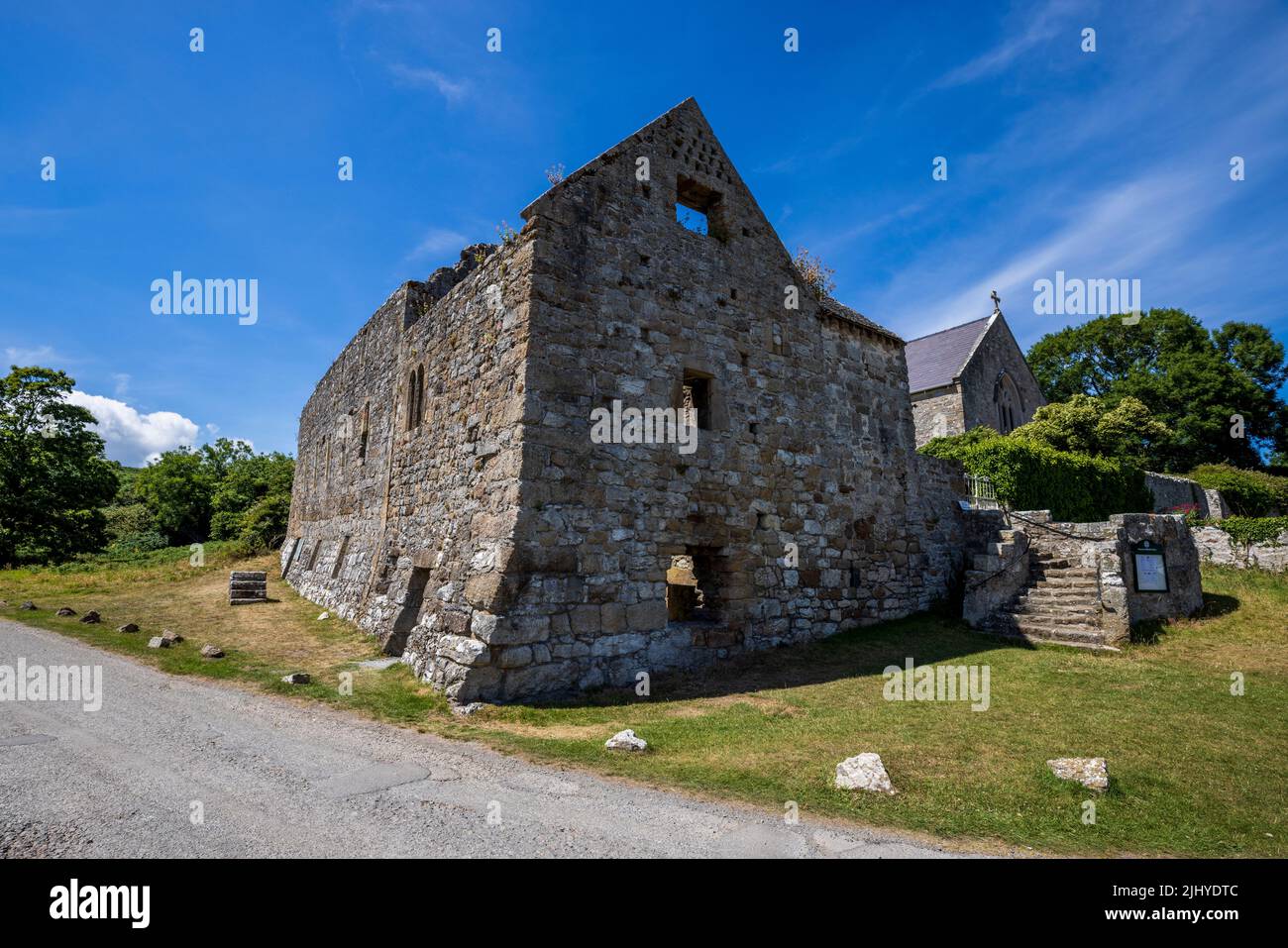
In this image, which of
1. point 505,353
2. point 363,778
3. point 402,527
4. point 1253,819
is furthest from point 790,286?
point 363,778

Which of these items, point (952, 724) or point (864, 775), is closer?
point (864, 775)

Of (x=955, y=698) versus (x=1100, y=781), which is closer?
(x=1100, y=781)

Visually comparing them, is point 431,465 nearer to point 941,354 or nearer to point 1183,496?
point 941,354

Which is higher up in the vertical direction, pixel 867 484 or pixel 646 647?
pixel 867 484

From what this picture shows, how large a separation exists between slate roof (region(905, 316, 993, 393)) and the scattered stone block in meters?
25.8

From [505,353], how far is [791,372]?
18.7 ft

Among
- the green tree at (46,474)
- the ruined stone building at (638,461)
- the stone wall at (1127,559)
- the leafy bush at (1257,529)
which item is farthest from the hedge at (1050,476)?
the green tree at (46,474)

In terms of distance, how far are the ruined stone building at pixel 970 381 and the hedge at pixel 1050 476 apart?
3.82 meters

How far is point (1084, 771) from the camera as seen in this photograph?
5.29m

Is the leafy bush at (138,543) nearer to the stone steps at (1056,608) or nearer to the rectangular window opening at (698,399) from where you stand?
the rectangular window opening at (698,399)

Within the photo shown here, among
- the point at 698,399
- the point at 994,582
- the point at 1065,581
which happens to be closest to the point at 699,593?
the point at 698,399

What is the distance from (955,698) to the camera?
27.0 feet

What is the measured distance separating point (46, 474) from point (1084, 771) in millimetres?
41830
